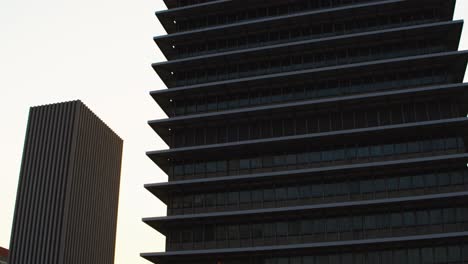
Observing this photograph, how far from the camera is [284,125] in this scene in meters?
88.4

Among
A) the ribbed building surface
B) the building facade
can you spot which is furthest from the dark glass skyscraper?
the building facade

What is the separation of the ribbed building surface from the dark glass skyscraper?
54.8 ft

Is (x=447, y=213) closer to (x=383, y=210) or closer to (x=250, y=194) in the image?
(x=383, y=210)

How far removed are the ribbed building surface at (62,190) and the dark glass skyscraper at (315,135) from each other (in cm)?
1671

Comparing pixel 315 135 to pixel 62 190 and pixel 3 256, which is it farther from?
pixel 3 256

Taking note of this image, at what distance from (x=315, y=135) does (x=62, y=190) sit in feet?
125

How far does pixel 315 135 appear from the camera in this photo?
83375 mm

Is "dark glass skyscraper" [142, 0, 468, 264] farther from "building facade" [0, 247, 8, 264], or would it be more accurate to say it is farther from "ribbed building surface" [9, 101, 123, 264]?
"building facade" [0, 247, 8, 264]

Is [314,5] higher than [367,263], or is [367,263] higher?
[314,5]

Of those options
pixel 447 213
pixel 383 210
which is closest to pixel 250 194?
pixel 383 210

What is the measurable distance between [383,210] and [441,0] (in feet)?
88.2

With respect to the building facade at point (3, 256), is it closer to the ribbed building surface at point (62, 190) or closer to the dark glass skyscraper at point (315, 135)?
the ribbed building surface at point (62, 190)

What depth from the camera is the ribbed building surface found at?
101 metres

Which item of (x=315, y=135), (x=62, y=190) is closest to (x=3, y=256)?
(x=62, y=190)
